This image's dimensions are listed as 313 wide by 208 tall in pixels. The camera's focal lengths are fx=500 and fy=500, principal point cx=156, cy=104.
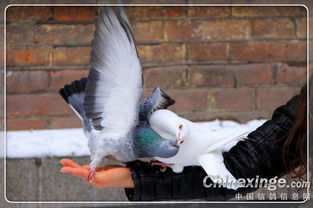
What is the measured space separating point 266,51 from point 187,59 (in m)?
0.12

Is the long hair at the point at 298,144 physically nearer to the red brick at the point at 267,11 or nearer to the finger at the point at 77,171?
the red brick at the point at 267,11

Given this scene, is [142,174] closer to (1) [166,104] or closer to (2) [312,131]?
(1) [166,104]

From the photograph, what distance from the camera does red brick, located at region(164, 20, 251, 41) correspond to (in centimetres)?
71

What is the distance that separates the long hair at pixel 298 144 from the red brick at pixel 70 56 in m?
0.29

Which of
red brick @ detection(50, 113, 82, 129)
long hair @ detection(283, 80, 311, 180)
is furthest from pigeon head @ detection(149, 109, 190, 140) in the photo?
red brick @ detection(50, 113, 82, 129)

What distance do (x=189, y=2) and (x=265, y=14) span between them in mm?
111

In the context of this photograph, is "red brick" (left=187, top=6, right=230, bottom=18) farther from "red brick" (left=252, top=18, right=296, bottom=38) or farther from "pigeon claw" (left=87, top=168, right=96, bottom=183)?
"pigeon claw" (left=87, top=168, right=96, bottom=183)

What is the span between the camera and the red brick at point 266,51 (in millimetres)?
724

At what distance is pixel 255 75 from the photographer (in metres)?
0.74

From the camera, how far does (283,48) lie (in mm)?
734

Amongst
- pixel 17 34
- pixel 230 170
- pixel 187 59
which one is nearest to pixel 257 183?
pixel 230 170

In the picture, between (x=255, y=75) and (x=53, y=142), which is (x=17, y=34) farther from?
(x=255, y=75)

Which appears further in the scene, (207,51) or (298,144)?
(207,51)

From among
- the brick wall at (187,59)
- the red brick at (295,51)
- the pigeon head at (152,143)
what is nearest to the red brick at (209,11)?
the brick wall at (187,59)
